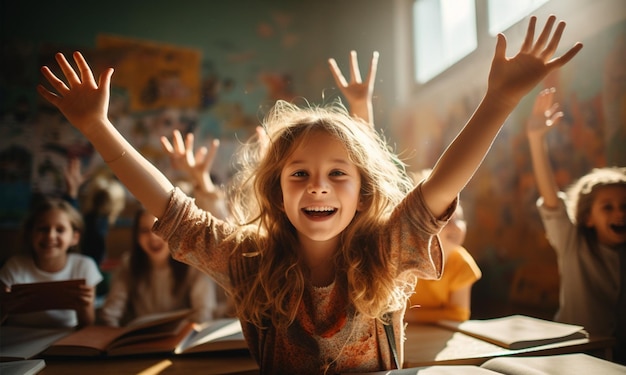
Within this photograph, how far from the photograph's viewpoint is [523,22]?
28.0 inches

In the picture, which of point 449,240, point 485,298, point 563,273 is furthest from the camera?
point 485,298

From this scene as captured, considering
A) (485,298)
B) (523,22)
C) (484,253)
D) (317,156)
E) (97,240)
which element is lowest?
(485,298)

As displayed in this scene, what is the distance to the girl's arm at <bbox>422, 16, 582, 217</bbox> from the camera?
46cm

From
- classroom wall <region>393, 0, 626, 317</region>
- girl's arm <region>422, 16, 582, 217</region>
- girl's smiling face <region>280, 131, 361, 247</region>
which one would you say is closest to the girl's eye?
girl's smiling face <region>280, 131, 361, 247</region>

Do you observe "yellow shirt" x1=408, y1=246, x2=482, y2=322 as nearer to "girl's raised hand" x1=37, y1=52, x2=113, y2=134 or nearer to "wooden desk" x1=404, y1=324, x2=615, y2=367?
"wooden desk" x1=404, y1=324, x2=615, y2=367

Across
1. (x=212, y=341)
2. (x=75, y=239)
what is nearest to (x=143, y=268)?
(x=75, y=239)

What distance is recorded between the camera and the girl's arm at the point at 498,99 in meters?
0.46

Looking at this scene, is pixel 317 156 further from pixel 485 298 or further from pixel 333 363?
pixel 485 298

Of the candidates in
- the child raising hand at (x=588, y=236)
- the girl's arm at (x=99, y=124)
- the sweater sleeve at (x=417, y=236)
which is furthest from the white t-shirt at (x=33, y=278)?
the child raising hand at (x=588, y=236)

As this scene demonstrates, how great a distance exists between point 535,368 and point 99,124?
561 millimetres

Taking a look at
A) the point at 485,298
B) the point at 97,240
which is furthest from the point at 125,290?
the point at 485,298

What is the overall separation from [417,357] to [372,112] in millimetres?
419

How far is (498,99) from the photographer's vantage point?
Answer: 46 centimetres

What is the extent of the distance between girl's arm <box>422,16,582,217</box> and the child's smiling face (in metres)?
0.38
